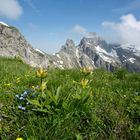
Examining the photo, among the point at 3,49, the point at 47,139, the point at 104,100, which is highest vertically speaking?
the point at 3,49

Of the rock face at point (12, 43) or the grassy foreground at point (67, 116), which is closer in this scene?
the grassy foreground at point (67, 116)

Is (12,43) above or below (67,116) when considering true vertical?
above

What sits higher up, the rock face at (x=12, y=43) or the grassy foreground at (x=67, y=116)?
the rock face at (x=12, y=43)

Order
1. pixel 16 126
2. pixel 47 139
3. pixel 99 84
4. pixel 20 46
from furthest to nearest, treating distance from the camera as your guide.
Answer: pixel 20 46 < pixel 99 84 < pixel 16 126 < pixel 47 139

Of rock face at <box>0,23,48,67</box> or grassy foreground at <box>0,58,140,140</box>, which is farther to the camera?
rock face at <box>0,23,48,67</box>

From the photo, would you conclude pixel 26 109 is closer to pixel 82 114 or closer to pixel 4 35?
pixel 82 114

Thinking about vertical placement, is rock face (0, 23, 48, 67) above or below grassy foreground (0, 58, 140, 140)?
above

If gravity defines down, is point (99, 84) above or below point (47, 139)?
above

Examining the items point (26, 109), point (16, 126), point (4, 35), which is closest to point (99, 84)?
point (26, 109)

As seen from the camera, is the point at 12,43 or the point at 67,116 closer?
the point at 67,116

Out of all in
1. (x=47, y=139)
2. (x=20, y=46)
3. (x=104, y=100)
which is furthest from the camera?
(x=20, y=46)

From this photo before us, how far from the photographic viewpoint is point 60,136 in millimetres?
4969

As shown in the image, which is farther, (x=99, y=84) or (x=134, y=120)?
(x=99, y=84)

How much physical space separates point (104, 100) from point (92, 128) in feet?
4.19
